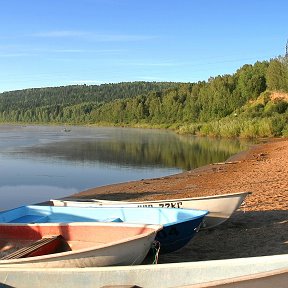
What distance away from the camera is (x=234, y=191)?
16750 mm

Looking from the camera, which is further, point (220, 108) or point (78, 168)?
point (220, 108)

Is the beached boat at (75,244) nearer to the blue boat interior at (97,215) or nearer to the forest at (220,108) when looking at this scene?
the blue boat interior at (97,215)

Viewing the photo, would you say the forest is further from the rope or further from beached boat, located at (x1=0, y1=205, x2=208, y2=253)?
the rope

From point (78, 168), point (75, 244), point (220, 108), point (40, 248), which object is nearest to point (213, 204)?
point (75, 244)

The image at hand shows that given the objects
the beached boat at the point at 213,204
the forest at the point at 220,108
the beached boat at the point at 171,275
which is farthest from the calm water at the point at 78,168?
the forest at the point at 220,108

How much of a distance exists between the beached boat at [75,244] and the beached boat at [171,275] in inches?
17.1

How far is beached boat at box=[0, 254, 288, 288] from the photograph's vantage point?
5156mm

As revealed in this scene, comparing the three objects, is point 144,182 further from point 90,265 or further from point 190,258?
point 90,265

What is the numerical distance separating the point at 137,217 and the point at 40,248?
2.47 meters

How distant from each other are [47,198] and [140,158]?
681 inches

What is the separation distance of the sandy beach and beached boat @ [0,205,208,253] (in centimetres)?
72

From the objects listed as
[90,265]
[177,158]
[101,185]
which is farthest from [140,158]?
[90,265]

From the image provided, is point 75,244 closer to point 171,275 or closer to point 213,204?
point 171,275

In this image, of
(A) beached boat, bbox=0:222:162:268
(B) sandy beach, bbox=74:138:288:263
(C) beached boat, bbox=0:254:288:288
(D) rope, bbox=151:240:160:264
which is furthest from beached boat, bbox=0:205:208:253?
(C) beached boat, bbox=0:254:288:288
